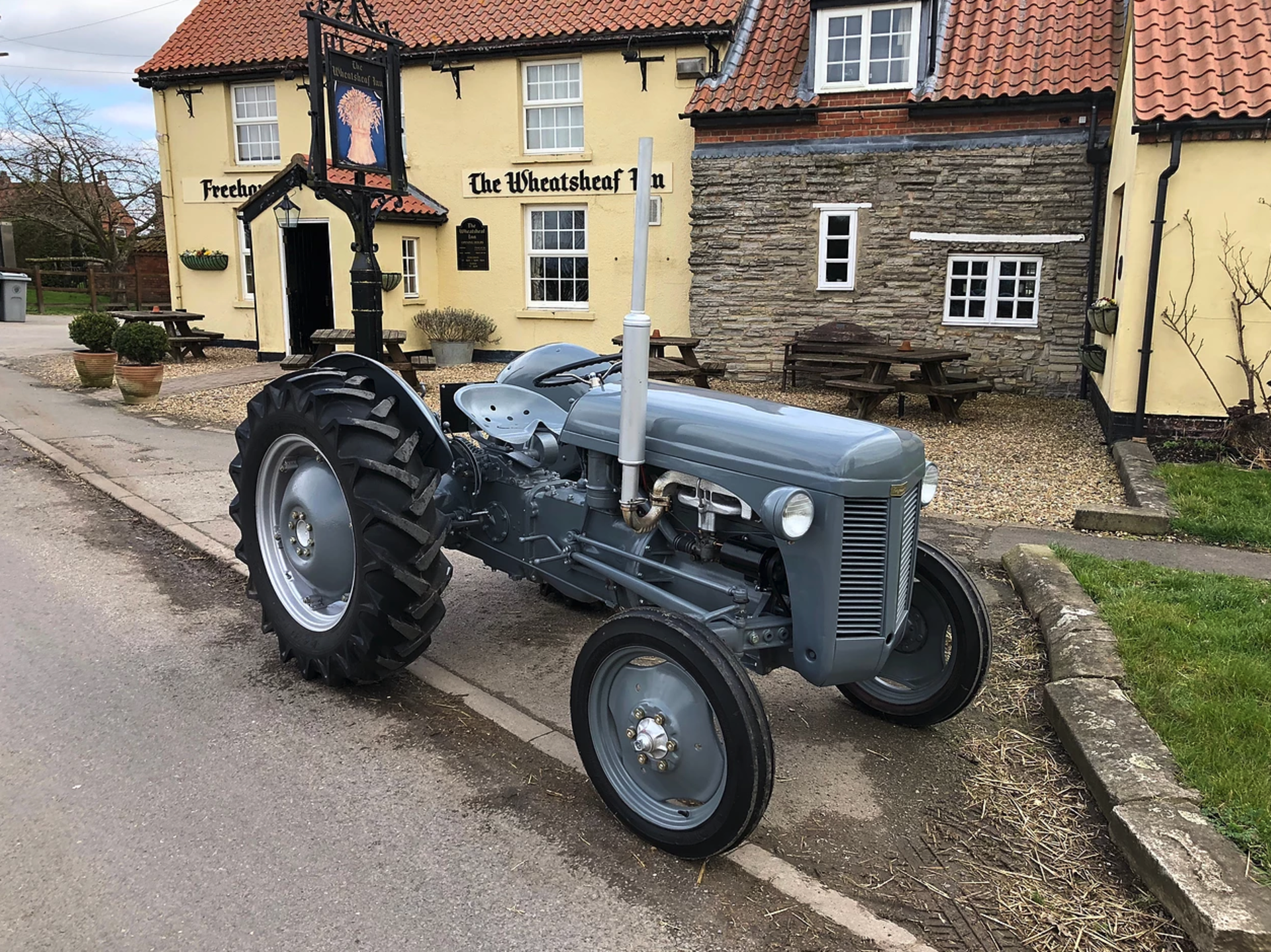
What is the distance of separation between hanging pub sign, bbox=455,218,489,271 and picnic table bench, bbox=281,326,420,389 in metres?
2.80


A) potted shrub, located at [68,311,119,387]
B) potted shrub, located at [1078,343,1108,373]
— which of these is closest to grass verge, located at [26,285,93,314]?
Answer: potted shrub, located at [68,311,119,387]

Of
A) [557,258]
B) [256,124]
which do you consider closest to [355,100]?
[557,258]

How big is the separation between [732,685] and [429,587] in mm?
1419

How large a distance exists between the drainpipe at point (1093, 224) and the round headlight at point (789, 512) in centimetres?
1026

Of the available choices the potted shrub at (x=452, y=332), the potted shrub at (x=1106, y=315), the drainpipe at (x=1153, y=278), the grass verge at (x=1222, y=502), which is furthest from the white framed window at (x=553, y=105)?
the grass verge at (x=1222, y=502)

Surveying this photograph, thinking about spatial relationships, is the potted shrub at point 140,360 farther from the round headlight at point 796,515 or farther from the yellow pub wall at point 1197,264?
the round headlight at point 796,515

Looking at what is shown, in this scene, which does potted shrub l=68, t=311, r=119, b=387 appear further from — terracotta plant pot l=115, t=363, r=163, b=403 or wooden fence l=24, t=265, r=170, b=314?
wooden fence l=24, t=265, r=170, b=314

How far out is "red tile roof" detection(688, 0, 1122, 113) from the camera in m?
12.0

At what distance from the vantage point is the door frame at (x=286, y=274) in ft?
50.5

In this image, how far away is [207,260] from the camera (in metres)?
17.4

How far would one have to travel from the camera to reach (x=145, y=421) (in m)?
10.2

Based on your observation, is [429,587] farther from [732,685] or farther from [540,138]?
[540,138]

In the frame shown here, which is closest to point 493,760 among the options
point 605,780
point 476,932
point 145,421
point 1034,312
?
point 605,780

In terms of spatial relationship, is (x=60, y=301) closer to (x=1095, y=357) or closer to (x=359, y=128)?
(x=359, y=128)
